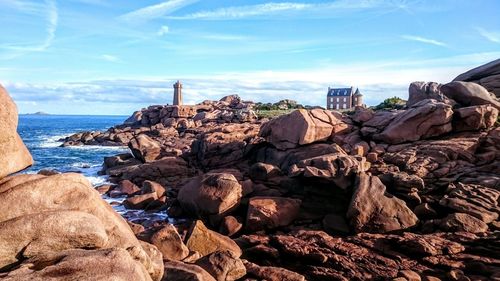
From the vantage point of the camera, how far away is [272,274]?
18.2 meters

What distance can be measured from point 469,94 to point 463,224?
17.8 metres

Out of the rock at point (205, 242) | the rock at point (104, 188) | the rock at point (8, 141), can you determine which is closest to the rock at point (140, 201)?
the rock at point (104, 188)

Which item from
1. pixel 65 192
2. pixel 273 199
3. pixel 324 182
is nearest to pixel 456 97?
pixel 324 182

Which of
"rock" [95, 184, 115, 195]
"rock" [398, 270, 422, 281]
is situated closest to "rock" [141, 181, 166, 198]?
"rock" [95, 184, 115, 195]

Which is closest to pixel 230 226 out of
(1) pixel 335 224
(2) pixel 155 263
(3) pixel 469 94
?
(1) pixel 335 224

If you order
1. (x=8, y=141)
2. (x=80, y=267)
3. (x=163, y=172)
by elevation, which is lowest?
(x=163, y=172)

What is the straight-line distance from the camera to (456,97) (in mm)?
36625

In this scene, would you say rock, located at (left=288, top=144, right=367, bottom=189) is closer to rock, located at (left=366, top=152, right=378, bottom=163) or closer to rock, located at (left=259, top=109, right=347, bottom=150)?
rock, located at (left=366, top=152, right=378, bottom=163)

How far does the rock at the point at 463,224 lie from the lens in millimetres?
21469

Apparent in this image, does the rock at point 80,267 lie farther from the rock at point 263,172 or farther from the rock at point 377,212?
the rock at point 263,172

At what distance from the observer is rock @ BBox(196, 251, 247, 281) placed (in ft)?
57.9

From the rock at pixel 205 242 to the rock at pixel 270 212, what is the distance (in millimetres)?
3282

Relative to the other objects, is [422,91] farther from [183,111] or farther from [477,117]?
[183,111]

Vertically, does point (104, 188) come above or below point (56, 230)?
below
